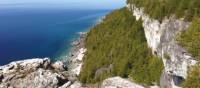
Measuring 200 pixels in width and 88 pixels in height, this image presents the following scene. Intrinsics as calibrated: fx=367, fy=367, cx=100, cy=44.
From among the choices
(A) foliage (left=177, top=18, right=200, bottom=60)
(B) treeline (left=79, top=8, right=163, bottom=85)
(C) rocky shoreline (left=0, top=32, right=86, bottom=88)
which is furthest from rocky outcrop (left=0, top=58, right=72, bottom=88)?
(A) foliage (left=177, top=18, right=200, bottom=60)

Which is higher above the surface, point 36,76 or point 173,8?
point 173,8

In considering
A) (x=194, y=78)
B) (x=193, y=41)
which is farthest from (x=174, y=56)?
(x=194, y=78)

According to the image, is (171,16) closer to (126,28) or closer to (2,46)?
(126,28)

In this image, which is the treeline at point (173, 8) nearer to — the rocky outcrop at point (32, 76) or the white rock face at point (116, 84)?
the white rock face at point (116, 84)

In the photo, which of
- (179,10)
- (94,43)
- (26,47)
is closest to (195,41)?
(179,10)

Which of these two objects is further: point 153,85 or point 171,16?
point 153,85

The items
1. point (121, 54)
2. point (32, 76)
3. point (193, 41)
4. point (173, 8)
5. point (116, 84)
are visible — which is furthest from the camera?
point (121, 54)

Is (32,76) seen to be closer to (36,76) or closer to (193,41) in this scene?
(36,76)
